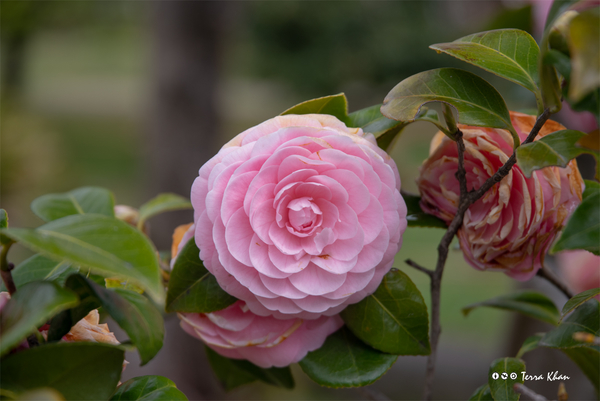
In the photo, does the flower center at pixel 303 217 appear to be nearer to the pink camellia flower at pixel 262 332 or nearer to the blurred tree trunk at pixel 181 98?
the pink camellia flower at pixel 262 332

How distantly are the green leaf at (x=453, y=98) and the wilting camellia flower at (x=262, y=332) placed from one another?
0.22 metres

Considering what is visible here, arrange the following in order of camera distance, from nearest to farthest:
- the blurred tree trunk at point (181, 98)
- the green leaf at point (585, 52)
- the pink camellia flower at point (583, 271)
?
the green leaf at point (585, 52) < the pink camellia flower at point (583, 271) < the blurred tree trunk at point (181, 98)

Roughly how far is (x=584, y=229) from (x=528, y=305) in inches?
16.2

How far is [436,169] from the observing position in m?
0.50

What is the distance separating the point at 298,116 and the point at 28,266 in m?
0.31

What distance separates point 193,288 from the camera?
46cm

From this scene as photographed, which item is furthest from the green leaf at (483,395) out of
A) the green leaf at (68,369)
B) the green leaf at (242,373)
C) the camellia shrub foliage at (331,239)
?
the green leaf at (68,369)

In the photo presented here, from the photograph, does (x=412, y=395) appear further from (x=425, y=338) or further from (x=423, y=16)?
(x=423, y=16)

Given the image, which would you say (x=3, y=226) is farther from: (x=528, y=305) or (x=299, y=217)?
(x=528, y=305)

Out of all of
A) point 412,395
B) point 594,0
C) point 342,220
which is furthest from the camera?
point 412,395

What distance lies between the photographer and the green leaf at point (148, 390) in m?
0.37

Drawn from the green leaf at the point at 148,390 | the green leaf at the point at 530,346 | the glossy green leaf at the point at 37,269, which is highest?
the glossy green leaf at the point at 37,269

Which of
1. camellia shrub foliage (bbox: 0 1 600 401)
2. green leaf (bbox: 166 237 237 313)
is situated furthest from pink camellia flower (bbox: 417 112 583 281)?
green leaf (bbox: 166 237 237 313)

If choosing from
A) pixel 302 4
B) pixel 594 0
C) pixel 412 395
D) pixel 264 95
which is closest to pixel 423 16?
pixel 302 4
